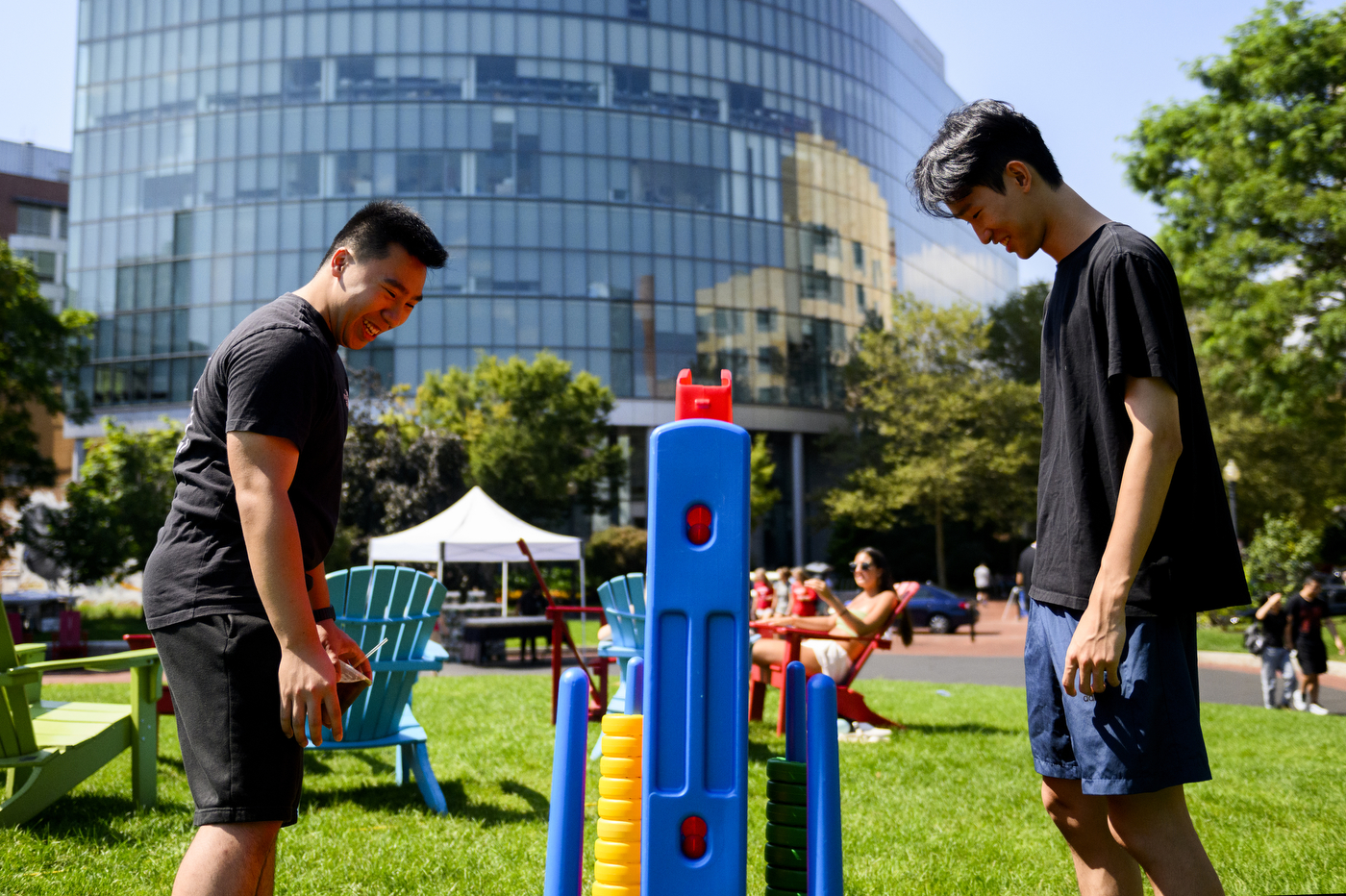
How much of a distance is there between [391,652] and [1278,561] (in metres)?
19.9

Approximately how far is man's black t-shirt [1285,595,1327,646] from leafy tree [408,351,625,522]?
24.4 metres

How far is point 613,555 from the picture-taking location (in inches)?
1387

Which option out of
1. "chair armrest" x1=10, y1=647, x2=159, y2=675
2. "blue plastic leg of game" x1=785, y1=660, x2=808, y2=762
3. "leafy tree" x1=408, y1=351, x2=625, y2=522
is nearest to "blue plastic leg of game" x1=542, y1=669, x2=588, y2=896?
"blue plastic leg of game" x1=785, y1=660, x2=808, y2=762

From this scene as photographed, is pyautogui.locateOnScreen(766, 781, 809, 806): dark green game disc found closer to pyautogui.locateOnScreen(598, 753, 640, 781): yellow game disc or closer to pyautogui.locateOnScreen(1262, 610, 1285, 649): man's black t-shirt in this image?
pyautogui.locateOnScreen(598, 753, 640, 781): yellow game disc

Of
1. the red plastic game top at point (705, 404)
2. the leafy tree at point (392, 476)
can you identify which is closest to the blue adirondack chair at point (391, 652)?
the red plastic game top at point (705, 404)

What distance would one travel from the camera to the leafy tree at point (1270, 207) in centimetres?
1580

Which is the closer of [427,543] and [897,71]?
[427,543]

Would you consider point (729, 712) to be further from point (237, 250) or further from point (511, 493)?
point (237, 250)

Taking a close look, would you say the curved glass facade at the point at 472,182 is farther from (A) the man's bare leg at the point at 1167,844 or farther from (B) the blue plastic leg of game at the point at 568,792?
(A) the man's bare leg at the point at 1167,844

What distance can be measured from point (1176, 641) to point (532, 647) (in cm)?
1437

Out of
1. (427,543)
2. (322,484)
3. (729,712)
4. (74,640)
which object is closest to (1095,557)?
(729,712)

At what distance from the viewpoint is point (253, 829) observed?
198cm

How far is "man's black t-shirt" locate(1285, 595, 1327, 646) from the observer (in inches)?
400

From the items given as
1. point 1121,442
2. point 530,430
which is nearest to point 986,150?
point 1121,442
